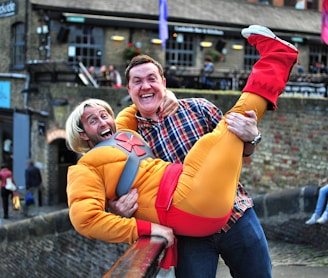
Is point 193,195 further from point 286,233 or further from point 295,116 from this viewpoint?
point 295,116

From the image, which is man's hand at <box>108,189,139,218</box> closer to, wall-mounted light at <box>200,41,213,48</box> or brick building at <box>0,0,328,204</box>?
brick building at <box>0,0,328,204</box>

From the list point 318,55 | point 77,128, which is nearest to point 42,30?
point 318,55

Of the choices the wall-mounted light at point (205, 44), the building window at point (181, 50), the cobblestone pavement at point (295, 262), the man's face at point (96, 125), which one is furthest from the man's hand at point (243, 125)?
the wall-mounted light at point (205, 44)

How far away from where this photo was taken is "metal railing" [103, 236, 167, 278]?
234 cm

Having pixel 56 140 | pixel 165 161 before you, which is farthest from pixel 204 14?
pixel 165 161

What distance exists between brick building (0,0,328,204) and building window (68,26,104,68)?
37mm

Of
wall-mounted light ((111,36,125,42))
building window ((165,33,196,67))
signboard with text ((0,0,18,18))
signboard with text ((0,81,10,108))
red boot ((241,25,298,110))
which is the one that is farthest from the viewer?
building window ((165,33,196,67))

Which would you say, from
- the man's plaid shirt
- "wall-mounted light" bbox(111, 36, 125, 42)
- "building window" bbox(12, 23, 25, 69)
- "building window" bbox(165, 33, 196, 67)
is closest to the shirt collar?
the man's plaid shirt

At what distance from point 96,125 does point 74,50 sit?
16.6m

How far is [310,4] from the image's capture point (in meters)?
26.4

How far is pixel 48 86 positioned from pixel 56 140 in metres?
1.73

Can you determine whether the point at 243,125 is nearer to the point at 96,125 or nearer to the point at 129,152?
the point at 129,152

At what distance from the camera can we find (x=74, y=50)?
62.3 ft

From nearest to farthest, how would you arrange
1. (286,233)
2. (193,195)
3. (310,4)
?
(193,195)
(286,233)
(310,4)
